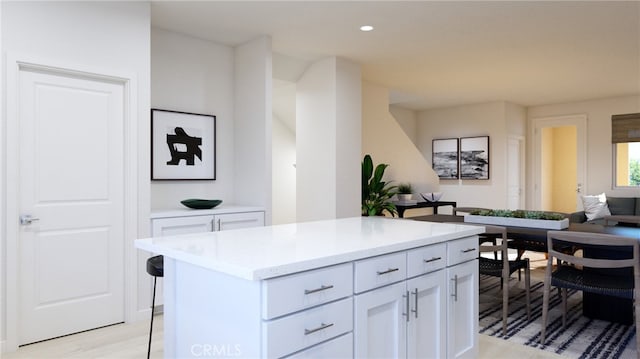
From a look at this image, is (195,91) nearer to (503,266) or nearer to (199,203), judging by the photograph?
(199,203)

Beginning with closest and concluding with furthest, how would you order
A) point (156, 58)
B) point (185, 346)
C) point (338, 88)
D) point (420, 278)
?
point (185, 346), point (420, 278), point (156, 58), point (338, 88)

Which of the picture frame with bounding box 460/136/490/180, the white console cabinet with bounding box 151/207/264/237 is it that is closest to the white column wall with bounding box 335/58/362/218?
the white console cabinet with bounding box 151/207/264/237

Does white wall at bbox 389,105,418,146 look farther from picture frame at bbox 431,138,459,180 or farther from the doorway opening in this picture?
the doorway opening

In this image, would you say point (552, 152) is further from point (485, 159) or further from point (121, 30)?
point (121, 30)

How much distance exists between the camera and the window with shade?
7.16 m

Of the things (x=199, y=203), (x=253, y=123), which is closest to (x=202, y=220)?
(x=199, y=203)

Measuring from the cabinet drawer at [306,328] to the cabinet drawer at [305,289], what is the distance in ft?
0.09

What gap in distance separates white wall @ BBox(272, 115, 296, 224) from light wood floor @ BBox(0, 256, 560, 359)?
4.06 metres

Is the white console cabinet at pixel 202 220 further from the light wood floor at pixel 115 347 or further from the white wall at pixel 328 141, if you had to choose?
the white wall at pixel 328 141

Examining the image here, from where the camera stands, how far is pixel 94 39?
3.10m

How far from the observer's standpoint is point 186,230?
11.7 ft

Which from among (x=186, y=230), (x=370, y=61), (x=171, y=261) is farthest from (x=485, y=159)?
(x=171, y=261)

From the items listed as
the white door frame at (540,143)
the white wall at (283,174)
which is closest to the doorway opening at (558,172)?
the white door frame at (540,143)

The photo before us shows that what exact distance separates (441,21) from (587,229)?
2064 millimetres
